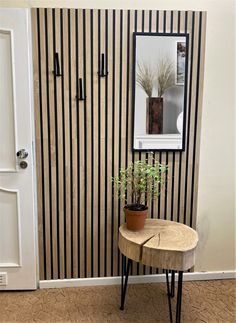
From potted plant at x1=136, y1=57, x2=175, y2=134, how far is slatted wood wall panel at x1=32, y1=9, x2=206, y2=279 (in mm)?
98

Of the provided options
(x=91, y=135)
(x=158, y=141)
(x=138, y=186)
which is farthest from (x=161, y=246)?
(x=91, y=135)

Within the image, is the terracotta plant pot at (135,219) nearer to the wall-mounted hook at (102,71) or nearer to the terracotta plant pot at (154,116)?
the terracotta plant pot at (154,116)

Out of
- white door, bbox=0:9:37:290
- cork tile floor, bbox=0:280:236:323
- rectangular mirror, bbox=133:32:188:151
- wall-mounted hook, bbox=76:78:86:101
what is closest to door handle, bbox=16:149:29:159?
white door, bbox=0:9:37:290

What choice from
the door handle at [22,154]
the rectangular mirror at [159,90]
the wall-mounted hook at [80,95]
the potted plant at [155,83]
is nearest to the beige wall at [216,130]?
the rectangular mirror at [159,90]

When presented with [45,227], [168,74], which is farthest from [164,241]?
[168,74]

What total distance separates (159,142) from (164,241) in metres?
0.73

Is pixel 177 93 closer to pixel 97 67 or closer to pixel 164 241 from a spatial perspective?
pixel 97 67

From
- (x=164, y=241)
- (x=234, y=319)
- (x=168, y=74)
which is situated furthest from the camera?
(x=168, y=74)

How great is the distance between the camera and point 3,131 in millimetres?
2230

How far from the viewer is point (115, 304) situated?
2254 mm

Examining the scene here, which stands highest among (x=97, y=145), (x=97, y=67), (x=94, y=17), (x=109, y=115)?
(x=94, y=17)

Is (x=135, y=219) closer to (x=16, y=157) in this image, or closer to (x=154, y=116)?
(x=154, y=116)

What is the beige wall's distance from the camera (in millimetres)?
2250

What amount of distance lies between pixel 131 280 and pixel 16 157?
1.26 metres
